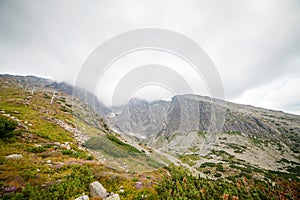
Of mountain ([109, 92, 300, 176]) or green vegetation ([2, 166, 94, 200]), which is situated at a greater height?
mountain ([109, 92, 300, 176])

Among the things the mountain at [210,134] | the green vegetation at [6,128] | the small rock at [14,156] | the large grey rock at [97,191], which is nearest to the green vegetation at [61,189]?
the large grey rock at [97,191]

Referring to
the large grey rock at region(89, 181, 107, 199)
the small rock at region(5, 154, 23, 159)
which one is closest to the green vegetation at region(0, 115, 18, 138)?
the small rock at region(5, 154, 23, 159)

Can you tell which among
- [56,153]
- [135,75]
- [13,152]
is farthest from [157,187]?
[135,75]

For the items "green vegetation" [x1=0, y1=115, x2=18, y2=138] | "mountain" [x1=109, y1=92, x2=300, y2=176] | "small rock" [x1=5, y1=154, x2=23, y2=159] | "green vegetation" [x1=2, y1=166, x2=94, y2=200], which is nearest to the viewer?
"green vegetation" [x1=2, y1=166, x2=94, y2=200]

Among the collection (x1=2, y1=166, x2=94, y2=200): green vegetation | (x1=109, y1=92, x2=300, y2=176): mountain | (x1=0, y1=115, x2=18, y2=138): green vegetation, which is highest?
(x1=109, y1=92, x2=300, y2=176): mountain

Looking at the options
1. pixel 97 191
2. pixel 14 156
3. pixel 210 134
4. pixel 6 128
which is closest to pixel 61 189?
pixel 97 191

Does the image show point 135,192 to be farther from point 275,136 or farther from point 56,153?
point 275,136

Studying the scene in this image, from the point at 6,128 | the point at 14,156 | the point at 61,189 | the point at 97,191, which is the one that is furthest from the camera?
the point at 6,128

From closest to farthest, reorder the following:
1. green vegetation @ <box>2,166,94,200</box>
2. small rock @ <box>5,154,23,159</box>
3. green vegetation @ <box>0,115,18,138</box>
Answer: green vegetation @ <box>2,166,94,200</box>
small rock @ <box>5,154,23,159</box>
green vegetation @ <box>0,115,18,138</box>

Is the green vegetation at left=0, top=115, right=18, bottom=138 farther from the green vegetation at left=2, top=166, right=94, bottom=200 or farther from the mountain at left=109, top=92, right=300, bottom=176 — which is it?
the mountain at left=109, top=92, right=300, bottom=176

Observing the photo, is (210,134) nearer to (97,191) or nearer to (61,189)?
(97,191)

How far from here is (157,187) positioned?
392 inches

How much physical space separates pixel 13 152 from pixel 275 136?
460ft

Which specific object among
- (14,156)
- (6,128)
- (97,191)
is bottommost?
(14,156)
